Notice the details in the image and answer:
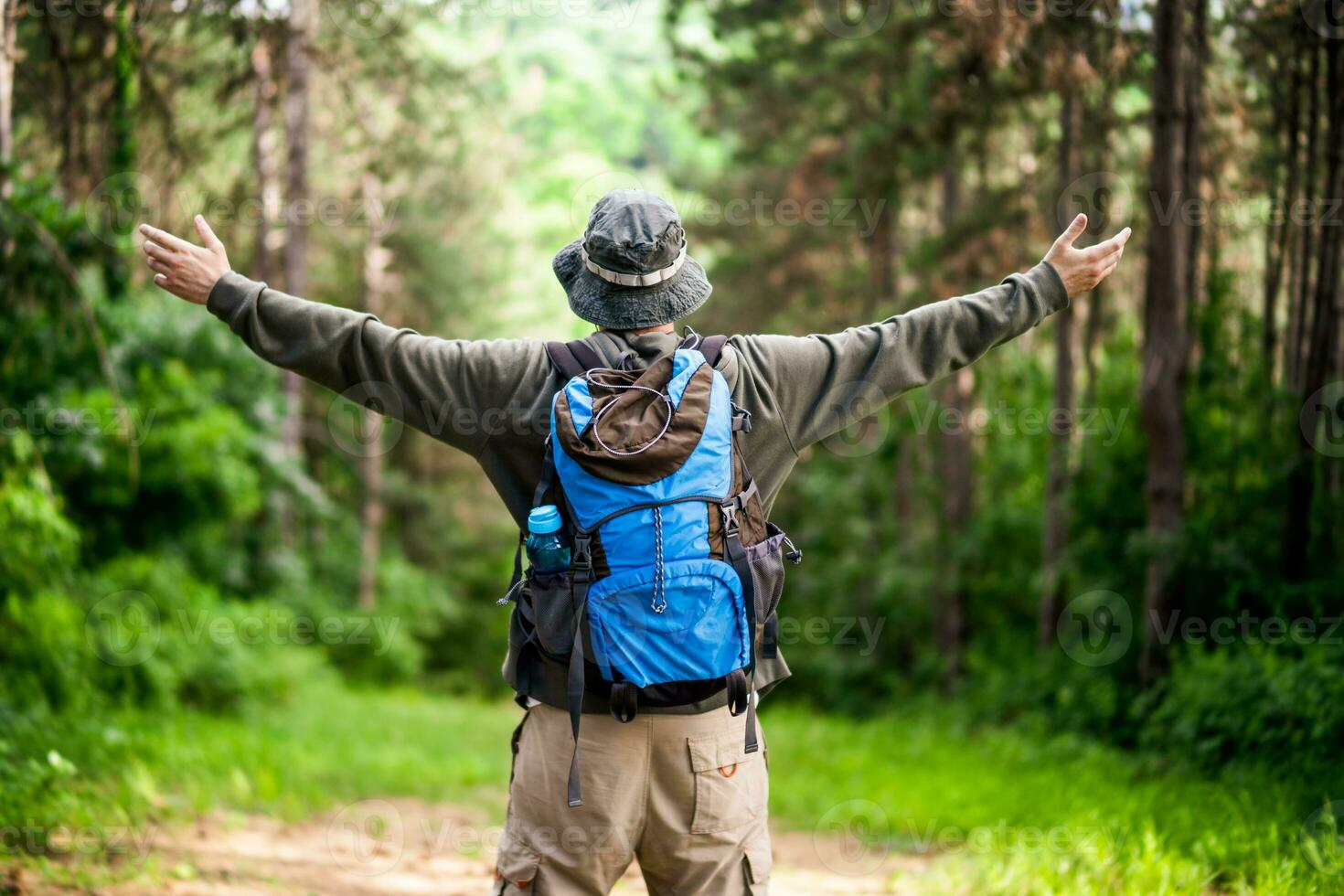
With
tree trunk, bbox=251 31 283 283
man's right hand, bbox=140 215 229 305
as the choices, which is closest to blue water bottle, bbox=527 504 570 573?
man's right hand, bbox=140 215 229 305

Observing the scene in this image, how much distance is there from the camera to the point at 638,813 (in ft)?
9.09

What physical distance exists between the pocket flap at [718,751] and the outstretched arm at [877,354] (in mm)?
761

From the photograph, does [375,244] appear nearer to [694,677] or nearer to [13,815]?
[13,815]

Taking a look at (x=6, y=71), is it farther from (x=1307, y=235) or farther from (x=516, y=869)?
(x=1307, y=235)

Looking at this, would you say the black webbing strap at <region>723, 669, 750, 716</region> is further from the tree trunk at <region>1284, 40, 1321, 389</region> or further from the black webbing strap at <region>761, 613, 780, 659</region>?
the tree trunk at <region>1284, 40, 1321, 389</region>

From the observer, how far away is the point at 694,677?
2713mm

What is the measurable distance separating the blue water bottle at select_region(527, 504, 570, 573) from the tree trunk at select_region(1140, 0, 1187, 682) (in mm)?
6725

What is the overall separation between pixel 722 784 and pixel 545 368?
1090 millimetres

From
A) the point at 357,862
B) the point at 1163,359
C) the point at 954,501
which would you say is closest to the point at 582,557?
the point at 357,862

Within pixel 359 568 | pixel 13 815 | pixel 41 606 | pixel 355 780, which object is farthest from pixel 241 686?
pixel 359 568

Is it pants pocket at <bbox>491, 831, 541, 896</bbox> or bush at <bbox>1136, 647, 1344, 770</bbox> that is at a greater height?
pants pocket at <bbox>491, 831, 541, 896</bbox>

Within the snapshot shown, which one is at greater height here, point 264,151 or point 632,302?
point 264,151

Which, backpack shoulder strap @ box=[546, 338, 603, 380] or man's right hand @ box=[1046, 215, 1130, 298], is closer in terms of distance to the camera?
backpack shoulder strap @ box=[546, 338, 603, 380]

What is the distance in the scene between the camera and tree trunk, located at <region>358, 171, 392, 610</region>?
24.4 metres
